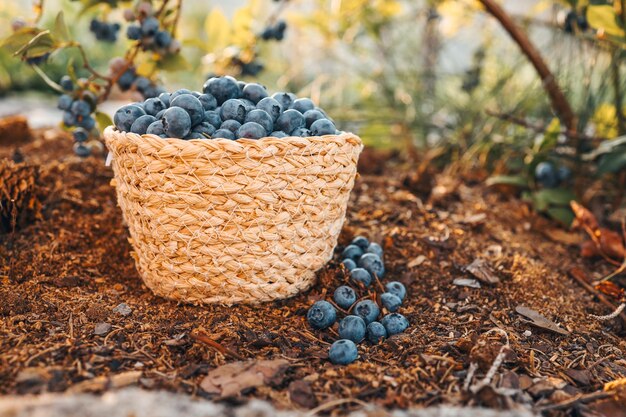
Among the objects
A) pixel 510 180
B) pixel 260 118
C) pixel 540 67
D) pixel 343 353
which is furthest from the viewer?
pixel 540 67

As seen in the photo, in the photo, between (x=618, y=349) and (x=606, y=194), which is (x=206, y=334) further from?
(x=606, y=194)

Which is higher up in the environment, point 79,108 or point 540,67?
point 540,67

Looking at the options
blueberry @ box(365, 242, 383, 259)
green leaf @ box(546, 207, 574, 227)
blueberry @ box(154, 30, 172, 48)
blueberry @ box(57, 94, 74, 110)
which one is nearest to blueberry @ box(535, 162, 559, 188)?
green leaf @ box(546, 207, 574, 227)

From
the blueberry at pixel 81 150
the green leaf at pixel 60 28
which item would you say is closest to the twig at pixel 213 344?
the blueberry at pixel 81 150

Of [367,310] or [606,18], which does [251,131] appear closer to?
[367,310]

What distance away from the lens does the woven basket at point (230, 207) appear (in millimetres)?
1237

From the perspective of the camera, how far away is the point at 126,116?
1317 millimetres

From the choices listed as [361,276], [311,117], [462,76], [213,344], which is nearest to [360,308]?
[361,276]

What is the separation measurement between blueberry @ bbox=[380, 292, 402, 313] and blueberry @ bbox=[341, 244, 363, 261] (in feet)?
0.59

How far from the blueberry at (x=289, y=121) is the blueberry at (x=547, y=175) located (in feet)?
4.08

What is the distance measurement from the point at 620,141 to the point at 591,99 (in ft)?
1.70

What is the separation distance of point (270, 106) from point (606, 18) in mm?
1284

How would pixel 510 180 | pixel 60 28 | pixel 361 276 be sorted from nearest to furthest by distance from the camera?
pixel 361 276, pixel 60 28, pixel 510 180

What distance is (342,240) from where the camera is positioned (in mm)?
1721
